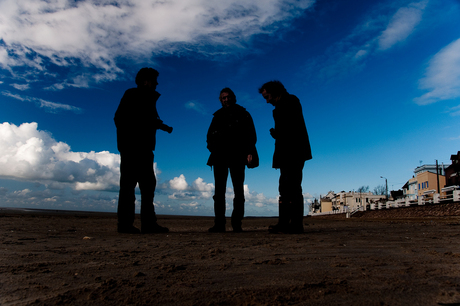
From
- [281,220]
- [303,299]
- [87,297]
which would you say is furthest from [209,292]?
[281,220]

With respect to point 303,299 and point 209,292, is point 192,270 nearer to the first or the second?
point 209,292

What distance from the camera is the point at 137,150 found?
421cm

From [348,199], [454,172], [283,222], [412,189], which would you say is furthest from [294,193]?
[348,199]

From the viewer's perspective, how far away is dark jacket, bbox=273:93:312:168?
413 centimetres

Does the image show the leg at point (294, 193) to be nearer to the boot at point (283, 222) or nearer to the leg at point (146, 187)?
the boot at point (283, 222)

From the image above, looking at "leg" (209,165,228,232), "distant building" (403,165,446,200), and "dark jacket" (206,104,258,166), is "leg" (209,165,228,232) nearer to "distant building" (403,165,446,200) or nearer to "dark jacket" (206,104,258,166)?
"dark jacket" (206,104,258,166)

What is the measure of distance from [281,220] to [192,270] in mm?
2596

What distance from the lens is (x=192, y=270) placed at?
1.62m

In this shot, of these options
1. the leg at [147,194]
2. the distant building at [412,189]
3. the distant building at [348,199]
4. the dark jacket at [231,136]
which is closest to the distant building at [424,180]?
the distant building at [412,189]

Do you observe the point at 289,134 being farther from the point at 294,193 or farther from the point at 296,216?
the point at 296,216

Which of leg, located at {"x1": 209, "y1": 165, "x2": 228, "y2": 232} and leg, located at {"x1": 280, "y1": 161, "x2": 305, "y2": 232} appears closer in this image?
leg, located at {"x1": 280, "y1": 161, "x2": 305, "y2": 232}

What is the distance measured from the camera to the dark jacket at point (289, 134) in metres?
4.13

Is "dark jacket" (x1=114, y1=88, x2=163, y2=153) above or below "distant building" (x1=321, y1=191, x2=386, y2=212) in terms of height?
above

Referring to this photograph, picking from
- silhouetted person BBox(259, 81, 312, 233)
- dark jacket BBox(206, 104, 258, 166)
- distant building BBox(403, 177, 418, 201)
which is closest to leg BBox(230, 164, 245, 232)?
dark jacket BBox(206, 104, 258, 166)
